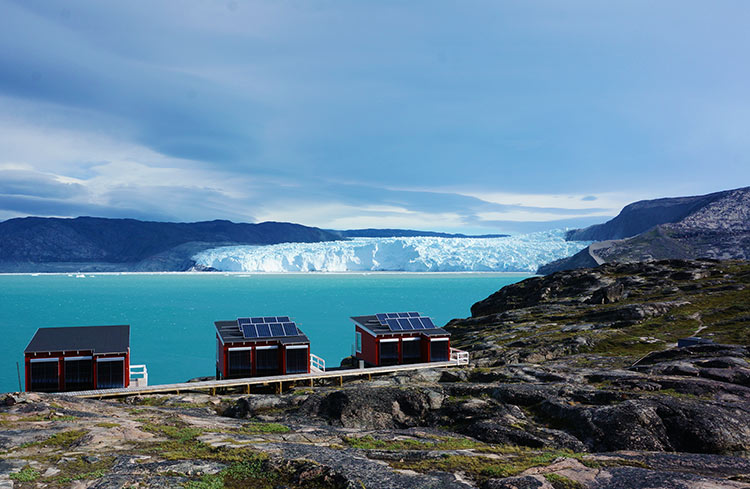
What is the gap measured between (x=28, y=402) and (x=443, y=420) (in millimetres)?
16126

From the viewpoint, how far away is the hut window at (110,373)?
3152cm

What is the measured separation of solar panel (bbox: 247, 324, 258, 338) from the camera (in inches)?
1416

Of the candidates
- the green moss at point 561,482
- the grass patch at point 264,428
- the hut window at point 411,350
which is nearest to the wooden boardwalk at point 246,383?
the hut window at point 411,350

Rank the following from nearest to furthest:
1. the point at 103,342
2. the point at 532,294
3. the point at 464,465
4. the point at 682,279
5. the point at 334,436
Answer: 1. the point at 464,465
2. the point at 334,436
3. the point at 103,342
4. the point at 682,279
5. the point at 532,294

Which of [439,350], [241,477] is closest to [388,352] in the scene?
[439,350]

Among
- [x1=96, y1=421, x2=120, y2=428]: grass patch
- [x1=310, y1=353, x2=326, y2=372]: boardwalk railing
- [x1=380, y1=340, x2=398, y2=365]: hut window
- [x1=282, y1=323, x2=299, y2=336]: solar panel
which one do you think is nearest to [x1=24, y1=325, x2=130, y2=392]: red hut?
[x1=282, y1=323, x2=299, y2=336]: solar panel

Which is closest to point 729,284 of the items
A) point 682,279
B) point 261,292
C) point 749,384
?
point 682,279

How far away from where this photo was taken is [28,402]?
1988 cm

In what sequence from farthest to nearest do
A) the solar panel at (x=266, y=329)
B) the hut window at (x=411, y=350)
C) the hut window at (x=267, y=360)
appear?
the hut window at (x=411, y=350) < the solar panel at (x=266, y=329) < the hut window at (x=267, y=360)

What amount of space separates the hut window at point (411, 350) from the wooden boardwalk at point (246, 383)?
2.48ft

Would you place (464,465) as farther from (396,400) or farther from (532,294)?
(532,294)

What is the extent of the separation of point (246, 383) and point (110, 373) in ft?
26.7

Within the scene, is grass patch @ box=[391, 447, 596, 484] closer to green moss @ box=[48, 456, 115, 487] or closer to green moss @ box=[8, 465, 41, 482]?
green moss @ box=[48, 456, 115, 487]

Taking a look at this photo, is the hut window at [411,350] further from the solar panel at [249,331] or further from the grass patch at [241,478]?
the grass patch at [241,478]
